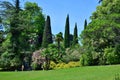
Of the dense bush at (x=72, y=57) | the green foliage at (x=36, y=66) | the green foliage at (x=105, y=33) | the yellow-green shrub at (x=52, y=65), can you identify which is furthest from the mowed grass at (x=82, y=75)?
the green foliage at (x=36, y=66)

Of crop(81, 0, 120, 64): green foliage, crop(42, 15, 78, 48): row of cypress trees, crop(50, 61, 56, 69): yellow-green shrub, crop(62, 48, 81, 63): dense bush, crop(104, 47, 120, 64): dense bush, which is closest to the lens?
crop(81, 0, 120, 64): green foliage

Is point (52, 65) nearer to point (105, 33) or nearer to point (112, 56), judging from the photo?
point (112, 56)

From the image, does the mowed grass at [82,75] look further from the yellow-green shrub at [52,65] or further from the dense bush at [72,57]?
the dense bush at [72,57]

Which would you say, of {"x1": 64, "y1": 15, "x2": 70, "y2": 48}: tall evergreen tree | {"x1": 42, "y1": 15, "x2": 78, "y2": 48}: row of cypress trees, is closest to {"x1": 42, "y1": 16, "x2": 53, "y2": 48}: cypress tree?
{"x1": 42, "y1": 15, "x2": 78, "y2": 48}: row of cypress trees

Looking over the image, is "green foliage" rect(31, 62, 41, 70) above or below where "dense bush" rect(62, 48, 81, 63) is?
below

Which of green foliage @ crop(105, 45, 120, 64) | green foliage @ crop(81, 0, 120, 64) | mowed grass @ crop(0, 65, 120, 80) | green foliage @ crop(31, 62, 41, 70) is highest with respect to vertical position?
green foliage @ crop(81, 0, 120, 64)

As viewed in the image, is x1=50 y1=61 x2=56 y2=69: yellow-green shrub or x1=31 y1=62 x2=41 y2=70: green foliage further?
x1=31 y1=62 x2=41 y2=70: green foliage

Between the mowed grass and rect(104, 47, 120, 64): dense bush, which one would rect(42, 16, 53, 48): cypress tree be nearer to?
rect(104, 47, 120, 64): dense bush

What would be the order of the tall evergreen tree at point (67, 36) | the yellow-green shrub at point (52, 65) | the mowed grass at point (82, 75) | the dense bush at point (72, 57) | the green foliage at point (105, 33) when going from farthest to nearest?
the tall evergreen tree at point (67, 36) < the dense bush at point (72, 57) < the yellow-green shrub at point (52, 65) < the green foliage at point (105, 33) < the mowed grass at point (82, 75)

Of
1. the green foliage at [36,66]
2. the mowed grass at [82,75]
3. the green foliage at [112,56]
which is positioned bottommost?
the mowed grass at [82,75]

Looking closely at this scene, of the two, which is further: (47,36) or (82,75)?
(47,36)

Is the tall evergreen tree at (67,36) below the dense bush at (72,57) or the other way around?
the other way around

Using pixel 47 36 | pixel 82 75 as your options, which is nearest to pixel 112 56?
pixel 82 75

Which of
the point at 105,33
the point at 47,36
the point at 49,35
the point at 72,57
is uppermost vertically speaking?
the point at 49,35
